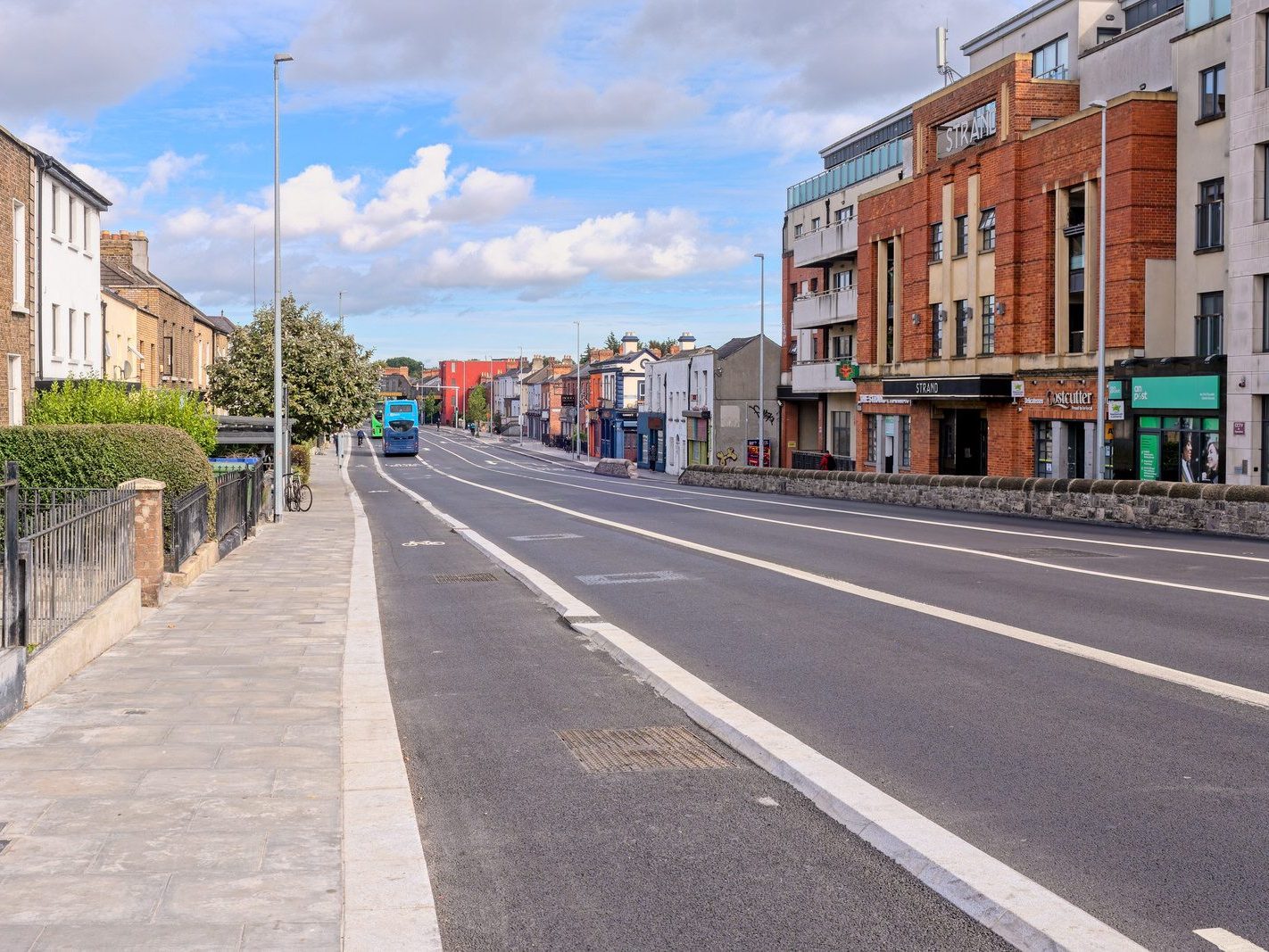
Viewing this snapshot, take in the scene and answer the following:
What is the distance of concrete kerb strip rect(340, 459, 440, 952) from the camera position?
4.91m

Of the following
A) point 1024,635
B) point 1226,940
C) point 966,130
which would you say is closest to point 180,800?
point 1226,940

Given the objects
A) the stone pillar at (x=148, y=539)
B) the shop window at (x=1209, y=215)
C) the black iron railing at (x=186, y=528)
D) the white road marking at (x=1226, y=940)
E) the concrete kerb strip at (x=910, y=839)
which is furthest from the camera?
the shop window at (x=1209, y=215)

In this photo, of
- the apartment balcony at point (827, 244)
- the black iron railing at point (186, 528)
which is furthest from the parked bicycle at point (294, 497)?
the apartment balcony at point (827, 244)

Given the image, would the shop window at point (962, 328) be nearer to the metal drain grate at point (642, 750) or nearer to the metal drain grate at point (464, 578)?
the metal drain grate at point (464, 578)

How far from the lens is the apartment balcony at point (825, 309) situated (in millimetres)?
59281

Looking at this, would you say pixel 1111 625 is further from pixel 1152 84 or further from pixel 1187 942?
pixel 1152 84

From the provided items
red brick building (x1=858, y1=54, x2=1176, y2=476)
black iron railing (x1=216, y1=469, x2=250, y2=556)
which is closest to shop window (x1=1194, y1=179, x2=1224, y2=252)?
red brick building (x1=858, y1=54, x2=1176, y2=476)

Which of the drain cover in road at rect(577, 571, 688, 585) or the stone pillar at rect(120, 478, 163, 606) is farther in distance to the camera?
the drain cover in road at rect(577, 571, 688, 585)

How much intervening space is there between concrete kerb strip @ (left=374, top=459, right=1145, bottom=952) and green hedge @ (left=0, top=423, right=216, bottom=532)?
10460mm

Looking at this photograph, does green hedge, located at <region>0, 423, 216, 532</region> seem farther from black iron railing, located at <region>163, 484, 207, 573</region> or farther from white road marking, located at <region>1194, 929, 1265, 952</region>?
white road marking, located at <region>1194, 929, 1265, 952</region>

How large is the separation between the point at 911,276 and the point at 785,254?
22.8 metres

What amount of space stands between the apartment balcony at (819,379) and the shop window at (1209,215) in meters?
22.5

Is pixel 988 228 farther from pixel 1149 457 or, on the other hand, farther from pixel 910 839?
pixel 910 839

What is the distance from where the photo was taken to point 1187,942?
470cm
